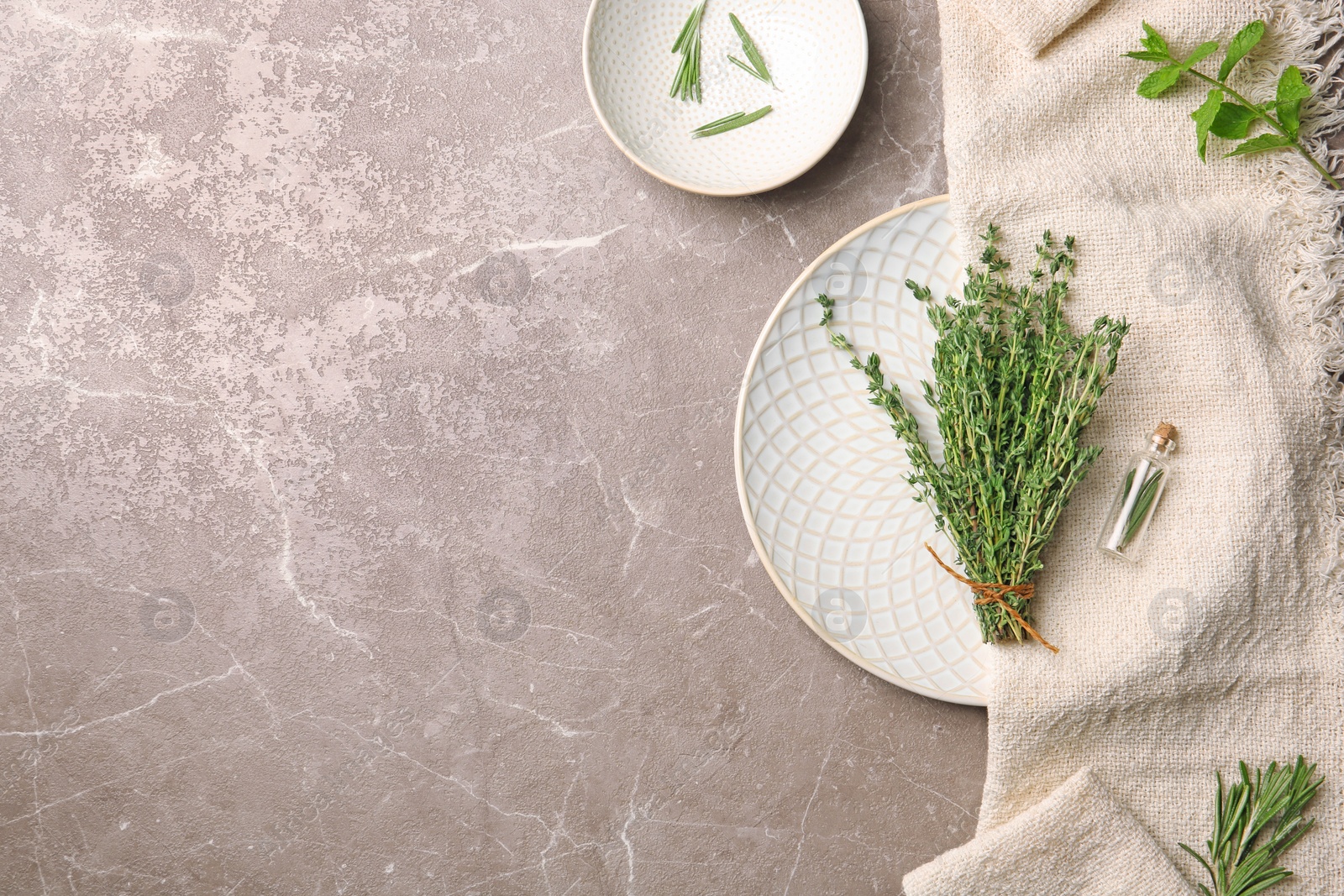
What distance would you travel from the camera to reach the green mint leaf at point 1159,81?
3.48 feet

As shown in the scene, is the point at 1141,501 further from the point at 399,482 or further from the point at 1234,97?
the point at 399,482

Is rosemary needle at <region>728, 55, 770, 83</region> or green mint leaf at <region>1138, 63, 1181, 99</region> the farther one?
rosemary needle at <region>728, 55, 770, 83</region>

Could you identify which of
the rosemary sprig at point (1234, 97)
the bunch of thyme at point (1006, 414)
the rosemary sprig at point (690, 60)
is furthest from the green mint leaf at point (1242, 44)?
the rosemary sprig at point (690, 60)

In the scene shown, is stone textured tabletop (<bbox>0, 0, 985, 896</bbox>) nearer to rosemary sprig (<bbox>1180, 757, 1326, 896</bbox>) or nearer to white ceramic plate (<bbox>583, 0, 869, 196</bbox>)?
white ceramic plate (<bbox>583, 0, 869, 196</bbox>)

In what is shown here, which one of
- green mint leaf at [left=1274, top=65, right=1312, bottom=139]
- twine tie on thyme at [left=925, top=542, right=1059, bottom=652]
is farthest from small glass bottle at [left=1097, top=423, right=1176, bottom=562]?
green mint leaf at [left=1274, top=65, right=1312, bottom=139]

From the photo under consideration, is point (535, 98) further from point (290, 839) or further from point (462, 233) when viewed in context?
point (290, 839)

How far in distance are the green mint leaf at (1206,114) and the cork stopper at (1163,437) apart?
0.37 metres

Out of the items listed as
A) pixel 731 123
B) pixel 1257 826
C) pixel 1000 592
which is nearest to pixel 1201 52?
pixel 731 123

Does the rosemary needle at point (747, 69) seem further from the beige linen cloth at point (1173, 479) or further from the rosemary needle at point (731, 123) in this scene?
the beige linen cloth at point (1173, 479)

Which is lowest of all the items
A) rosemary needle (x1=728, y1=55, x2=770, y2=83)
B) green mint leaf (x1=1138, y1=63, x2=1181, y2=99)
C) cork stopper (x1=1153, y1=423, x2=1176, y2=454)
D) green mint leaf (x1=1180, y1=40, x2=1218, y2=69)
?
cork stopper (x1=1153, y1=423, x2=1176, y2=454)

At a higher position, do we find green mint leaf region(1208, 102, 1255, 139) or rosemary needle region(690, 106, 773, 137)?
green mint leaf region(1208, 102, 1255, 139)

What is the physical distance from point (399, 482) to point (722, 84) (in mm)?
768

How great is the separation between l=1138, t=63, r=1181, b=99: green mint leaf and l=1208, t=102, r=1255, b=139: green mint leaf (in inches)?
Answer: 2.9

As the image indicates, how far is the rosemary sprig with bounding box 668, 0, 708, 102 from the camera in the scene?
1.19 meters
